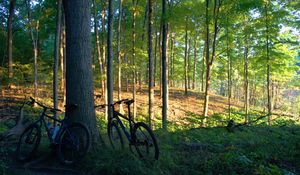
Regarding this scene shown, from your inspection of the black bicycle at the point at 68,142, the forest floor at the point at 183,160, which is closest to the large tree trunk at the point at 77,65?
the black bicycle at the point at 68,142

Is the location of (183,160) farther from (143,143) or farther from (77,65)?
(77,65)

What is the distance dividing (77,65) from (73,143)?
5.01 ft

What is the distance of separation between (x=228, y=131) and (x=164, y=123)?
97.7 inches

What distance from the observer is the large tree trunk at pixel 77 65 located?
4.80m

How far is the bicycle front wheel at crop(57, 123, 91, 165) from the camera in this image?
14.6 feet

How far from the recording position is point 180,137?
7.25 metres

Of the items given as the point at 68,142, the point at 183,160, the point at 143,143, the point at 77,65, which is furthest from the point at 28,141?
the point at 183,160

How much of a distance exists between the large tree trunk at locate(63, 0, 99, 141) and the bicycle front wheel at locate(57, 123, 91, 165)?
209 millimetres

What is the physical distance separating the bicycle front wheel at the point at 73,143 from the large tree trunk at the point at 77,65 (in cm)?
21

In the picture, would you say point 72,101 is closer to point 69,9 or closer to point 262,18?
point 69,9

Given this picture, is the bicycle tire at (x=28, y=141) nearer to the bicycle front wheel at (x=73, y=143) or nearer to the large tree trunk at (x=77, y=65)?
the bicycle front wheel at (x=73, y=143)

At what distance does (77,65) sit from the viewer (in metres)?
4.80

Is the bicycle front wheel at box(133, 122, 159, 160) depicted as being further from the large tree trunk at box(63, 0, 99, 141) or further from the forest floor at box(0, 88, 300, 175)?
the large tree trunk at box(63, 0, 99, 141)

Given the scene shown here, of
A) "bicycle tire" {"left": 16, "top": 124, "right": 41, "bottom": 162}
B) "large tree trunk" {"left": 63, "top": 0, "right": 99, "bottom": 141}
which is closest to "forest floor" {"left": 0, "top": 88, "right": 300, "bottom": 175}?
"bicycle tire" {"left": 16, "top": 124, "right": 41, "bottom": 162}
